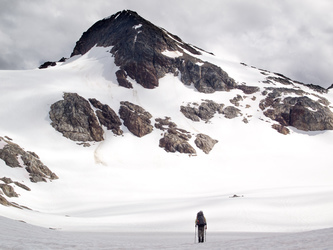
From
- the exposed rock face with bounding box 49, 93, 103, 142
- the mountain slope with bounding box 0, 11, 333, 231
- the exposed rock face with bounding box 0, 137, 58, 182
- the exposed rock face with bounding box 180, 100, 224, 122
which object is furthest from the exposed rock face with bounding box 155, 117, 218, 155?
the exposed rock face with bounding box 0, 137, 58, 182

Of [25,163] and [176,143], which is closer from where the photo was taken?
[25,163]

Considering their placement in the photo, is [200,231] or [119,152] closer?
[200,231]

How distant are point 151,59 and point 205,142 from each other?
45.2 meters

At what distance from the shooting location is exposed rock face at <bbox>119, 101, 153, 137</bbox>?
2808 inches

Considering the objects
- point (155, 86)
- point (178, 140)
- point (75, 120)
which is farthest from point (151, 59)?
point (75, 120)

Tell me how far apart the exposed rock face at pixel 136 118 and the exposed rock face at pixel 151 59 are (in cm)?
1458

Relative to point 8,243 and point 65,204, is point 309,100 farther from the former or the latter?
point 8,243

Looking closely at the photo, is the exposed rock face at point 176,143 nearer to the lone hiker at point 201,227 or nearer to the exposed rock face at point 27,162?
the exposed rock face at point 27,162

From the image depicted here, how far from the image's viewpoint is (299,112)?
88812 millimetres

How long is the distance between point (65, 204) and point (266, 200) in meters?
24.9

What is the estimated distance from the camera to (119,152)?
61375 millimetres

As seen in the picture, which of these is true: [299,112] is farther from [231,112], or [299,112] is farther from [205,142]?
[205,142]

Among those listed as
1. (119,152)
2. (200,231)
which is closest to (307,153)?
(119,152)

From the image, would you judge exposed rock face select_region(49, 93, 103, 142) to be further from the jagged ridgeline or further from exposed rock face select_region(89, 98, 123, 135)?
exposed rock face select_region(89, 98, 123, 135)
